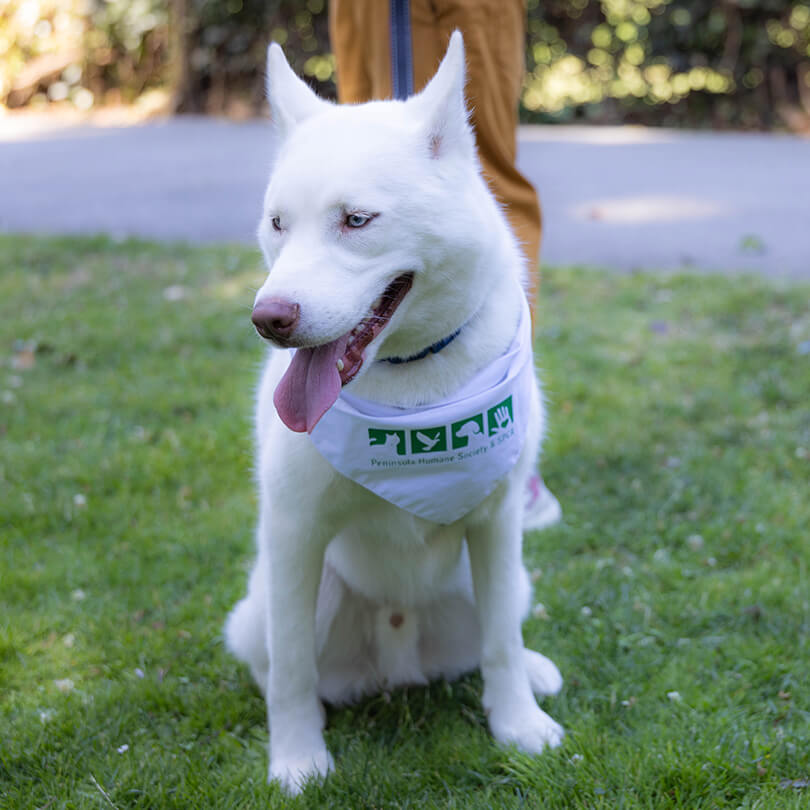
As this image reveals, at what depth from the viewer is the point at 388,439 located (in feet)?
6.98

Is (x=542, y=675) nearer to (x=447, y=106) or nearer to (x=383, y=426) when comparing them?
(x=383, y=426)

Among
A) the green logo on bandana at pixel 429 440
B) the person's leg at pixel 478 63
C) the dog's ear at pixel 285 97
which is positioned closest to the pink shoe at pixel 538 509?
the person's leg at pixel 478 63

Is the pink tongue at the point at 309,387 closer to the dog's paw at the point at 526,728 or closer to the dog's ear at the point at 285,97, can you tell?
the dog's ear at the point at 285,97

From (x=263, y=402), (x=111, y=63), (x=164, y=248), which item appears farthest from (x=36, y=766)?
(x=111, y=63)

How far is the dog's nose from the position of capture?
1.76 meters

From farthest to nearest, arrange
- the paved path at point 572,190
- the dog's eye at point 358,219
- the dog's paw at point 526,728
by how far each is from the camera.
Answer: the paved path at point 572,190 < the dog's paw at point 526,728 < the dog's eye at point 358,219

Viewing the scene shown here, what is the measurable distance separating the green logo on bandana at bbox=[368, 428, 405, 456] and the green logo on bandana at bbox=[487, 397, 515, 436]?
20 cm

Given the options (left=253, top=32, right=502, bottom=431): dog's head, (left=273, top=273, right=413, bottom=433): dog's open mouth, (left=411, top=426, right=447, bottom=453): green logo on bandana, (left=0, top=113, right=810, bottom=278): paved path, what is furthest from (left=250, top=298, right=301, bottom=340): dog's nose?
(left=0, top=113, right=810, bottom=278): paved path

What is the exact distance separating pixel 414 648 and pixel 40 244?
4.60 metres

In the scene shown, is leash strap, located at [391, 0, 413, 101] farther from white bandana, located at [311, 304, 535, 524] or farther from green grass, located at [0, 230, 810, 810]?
green grass, located at [0, 230, 810, 810]

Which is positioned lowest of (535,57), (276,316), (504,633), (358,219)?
(535,57)

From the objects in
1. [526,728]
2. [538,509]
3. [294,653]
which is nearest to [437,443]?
[294,653]

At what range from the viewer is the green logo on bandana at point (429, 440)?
2.13m

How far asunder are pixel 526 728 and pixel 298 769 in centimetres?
58
